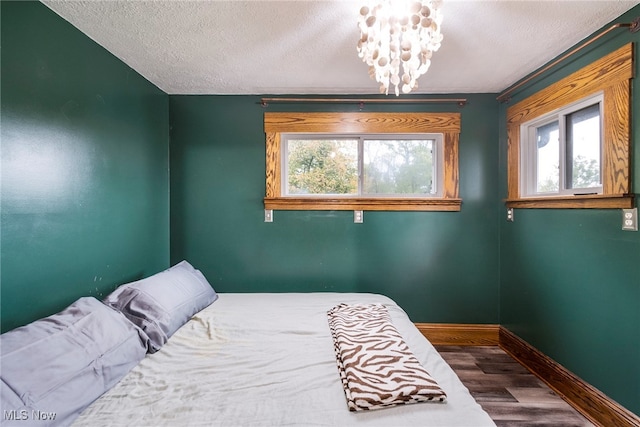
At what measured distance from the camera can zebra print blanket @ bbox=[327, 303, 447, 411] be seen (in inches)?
43.1

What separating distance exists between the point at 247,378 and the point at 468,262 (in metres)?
2.35

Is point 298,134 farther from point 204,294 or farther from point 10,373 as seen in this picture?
point 10,373

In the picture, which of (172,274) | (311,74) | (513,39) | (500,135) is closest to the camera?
(513,39)

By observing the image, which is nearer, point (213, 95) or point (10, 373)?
point (10, 373)

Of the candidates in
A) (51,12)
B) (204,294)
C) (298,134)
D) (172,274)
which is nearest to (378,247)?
(298,134)

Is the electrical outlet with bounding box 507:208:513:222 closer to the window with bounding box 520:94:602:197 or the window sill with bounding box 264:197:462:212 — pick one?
the window with bounding box 520:94:602:197

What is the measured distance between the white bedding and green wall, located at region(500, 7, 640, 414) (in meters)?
1.17

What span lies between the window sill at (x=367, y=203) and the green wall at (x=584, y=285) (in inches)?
24.4

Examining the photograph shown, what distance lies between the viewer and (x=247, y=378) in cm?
129

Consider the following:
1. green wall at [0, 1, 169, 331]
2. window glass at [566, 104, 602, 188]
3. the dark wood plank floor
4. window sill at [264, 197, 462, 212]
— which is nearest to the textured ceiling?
green wall at [0, 1, 169, 331]

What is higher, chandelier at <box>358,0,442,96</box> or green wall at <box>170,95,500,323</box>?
chandelier at <box>358,0,442,96</box>

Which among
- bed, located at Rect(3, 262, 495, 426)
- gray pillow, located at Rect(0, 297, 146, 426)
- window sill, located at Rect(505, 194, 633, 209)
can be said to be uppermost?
window sill, located at Rect(505, 194, 633, 209)

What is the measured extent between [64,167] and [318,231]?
191 centimetres

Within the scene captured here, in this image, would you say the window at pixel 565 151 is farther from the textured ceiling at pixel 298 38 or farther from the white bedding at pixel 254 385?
the white bedding at pixel 254 385
